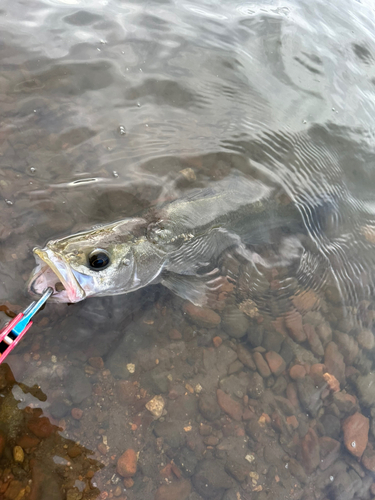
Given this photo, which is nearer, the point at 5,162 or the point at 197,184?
the point at 5,162

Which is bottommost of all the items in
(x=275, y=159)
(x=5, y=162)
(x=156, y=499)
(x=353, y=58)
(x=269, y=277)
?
(x=156, y=499)

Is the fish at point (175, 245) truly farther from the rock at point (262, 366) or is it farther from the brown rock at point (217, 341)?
the rock at point (262, 366)

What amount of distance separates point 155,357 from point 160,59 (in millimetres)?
4878

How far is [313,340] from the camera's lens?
493 cm

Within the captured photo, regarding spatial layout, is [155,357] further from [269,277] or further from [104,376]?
[269,277]

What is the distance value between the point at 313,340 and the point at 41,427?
143 inches

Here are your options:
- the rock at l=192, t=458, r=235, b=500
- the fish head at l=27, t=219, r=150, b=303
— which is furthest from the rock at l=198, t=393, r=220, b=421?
the fish head at l=27, t=219, r=150, b=303

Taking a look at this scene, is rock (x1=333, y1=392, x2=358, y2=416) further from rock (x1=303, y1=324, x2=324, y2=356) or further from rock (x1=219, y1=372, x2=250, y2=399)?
rock (x1=219, y1=372, x2=250, y2=399)

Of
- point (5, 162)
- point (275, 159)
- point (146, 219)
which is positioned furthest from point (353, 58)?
point (5, 162)

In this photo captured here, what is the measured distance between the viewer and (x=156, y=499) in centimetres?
352

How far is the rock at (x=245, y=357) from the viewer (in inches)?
180

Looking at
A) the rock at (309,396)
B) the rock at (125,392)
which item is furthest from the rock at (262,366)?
the rock at (125,392)

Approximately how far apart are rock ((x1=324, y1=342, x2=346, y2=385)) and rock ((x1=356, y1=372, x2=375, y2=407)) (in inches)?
9.5

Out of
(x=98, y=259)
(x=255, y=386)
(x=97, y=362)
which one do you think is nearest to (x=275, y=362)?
(x=255, y=386)
